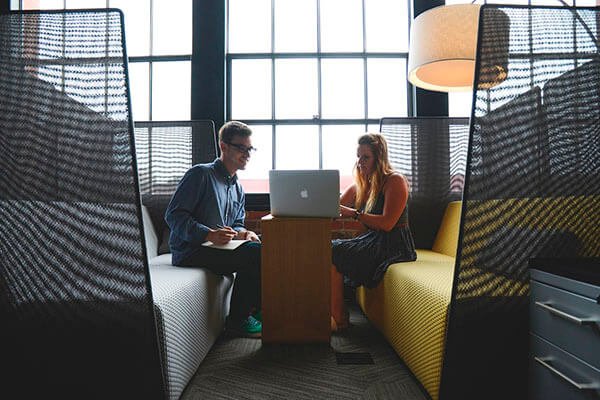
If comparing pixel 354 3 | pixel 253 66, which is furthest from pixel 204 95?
pixel 354 3

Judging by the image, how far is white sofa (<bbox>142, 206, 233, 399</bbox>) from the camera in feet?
4.66

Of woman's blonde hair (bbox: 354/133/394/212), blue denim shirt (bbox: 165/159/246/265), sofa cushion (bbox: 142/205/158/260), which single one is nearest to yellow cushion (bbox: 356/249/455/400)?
woman's blonde hair (bbox: 354/133/394/212)

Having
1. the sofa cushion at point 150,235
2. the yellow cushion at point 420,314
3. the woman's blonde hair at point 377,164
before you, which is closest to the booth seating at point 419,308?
the yellow cushion at point 420,314

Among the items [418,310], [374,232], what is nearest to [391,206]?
[374,232]

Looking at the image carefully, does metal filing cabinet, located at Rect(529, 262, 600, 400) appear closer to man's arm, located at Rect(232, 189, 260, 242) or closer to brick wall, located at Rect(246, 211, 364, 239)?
man's arm, located at Rect(232, 189, 260, 242)

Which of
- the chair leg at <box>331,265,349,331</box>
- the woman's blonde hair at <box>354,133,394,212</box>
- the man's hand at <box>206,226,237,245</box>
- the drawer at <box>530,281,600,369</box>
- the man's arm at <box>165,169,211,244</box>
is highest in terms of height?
the woman's blonde hair at <box>354,133,394,212</box>

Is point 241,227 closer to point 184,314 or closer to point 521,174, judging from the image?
point 184,314

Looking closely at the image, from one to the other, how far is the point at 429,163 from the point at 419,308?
Result: 1496 millimetres

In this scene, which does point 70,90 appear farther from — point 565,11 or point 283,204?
point 565,11

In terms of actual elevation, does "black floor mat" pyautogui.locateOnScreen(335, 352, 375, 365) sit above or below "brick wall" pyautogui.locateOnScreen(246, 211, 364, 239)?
below

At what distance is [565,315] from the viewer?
3.56ft

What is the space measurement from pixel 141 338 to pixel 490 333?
3.40ft

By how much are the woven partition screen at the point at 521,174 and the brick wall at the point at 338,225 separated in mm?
1933

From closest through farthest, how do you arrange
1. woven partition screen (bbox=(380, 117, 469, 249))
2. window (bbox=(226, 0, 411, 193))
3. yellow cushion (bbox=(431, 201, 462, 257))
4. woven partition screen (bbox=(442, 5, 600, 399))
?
woven partition screen (bbox=(442, 5, 600, 399)), yellow cushion (bbox=(431, 201, 462, 257)), woven partition screen (bbox=(380, 117, 469, 249)), window (bbox=(226, 0, 411, 193))
